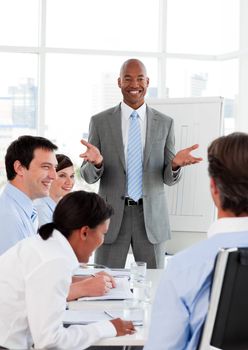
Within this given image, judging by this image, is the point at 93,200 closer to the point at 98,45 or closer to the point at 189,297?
the point at 189,297

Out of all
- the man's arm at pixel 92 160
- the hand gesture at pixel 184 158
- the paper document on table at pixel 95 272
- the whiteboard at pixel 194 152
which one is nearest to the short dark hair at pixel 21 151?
the paper document on table at pixel 95 272

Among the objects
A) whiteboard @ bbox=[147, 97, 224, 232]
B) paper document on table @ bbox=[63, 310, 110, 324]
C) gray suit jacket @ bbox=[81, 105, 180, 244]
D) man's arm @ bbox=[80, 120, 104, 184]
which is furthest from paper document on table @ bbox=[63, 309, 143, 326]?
whiteboard @ bbox=[147, 97, 224, 232]

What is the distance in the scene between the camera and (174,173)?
4172 millimetres

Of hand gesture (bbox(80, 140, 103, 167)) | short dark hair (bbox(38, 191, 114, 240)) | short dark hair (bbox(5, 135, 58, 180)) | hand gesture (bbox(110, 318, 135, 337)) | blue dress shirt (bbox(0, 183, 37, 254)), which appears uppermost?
short dark hair (bbox(5, 135, 58, 180))

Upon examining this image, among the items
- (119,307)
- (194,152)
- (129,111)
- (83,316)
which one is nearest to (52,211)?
(129,111)

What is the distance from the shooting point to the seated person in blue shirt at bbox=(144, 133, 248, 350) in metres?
1.64

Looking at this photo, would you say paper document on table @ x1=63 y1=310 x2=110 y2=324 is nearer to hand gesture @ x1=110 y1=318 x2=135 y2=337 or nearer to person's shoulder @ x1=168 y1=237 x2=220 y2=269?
hand gesture @ x1=110 y1=318 x2=135 y2=337

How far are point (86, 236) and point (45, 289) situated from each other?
0.97 ft

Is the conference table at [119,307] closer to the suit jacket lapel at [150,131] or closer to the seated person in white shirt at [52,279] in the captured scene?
the seated person in white shirt at [52,279]

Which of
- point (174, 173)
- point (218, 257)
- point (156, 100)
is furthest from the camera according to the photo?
point (156, 100)

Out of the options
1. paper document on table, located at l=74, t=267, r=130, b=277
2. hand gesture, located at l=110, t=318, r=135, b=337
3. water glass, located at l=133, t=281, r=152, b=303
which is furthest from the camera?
paper document on table, located at l=74, t=267, r=130, b=277

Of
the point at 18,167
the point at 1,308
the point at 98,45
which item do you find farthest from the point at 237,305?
the point at 98,45

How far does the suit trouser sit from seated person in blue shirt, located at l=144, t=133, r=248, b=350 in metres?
2.51

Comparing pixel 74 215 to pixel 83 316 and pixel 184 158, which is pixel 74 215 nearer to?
pixel 83 316
